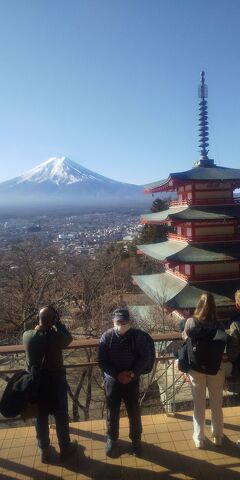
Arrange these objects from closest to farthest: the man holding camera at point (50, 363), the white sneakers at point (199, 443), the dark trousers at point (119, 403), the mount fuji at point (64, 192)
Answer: the man holding camera at point (50, 363) → the dark trousers at point (119, 403) → the white sneakers at point (199, 443) → the mount fuji at point (64, 192)

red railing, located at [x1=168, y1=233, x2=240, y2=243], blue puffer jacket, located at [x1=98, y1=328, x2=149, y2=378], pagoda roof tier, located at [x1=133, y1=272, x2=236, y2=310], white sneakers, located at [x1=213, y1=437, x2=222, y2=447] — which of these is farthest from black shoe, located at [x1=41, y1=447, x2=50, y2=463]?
red railing, located at [x1=168, y1=233, x2=240, y2=243]

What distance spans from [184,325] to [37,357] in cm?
136

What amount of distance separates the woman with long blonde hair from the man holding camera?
1.13 meters

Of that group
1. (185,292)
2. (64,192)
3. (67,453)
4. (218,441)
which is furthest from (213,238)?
(64,192)

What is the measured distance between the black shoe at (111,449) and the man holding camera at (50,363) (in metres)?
0.39

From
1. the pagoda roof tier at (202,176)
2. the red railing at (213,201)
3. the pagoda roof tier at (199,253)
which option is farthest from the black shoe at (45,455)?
the red railing at (213,201)

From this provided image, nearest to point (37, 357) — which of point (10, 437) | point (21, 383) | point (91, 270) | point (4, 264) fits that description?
point (21, 383)

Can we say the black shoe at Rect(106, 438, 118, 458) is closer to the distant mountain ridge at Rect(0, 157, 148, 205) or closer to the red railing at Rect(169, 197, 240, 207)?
the red railing at Rect(169, 197, 240, 207)

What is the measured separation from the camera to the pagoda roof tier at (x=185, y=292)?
14.3m

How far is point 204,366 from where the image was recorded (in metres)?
3.38

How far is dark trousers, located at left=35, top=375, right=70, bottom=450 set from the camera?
11.2 feet

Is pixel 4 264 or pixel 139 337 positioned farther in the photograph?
Result: pixel 4 264

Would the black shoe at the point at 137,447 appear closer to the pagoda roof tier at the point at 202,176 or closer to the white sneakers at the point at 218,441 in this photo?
the white sneakers at the point at 218,441

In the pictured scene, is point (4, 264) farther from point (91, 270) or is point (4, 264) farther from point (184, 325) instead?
point (184, 325)
